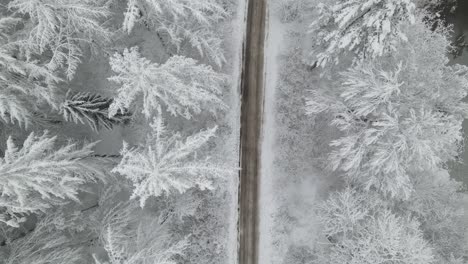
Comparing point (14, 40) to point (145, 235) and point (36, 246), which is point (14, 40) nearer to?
point (36, 246)

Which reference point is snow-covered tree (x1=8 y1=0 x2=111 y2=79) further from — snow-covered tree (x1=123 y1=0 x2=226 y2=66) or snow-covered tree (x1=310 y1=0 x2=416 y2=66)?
snow-covered tree (x1=310 y1=0 x2=416 y2=66)

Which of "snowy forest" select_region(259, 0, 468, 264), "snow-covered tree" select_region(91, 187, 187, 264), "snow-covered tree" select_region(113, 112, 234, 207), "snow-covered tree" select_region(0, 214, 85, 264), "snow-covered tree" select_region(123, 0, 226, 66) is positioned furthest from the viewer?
"snowy forest" select_region(259, 0, 468, 264)

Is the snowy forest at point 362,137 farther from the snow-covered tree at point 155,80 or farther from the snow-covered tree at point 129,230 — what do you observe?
the snow-covered tree at point 155,80

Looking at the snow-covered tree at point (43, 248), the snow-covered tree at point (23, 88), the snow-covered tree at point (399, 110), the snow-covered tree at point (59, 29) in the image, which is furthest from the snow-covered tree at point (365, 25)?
the snow-covered tree at point (43, 248)

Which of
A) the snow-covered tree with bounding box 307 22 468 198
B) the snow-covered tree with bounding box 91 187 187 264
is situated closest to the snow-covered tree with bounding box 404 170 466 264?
the snow-covered tree with bounding box 307 22 468 198

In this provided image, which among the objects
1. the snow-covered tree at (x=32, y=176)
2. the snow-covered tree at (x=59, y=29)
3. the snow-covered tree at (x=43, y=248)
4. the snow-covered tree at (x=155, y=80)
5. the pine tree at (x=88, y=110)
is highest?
the snow-covered tree at (x=59, y=29)

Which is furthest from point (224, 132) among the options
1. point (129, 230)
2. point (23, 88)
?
point (23, 88)
